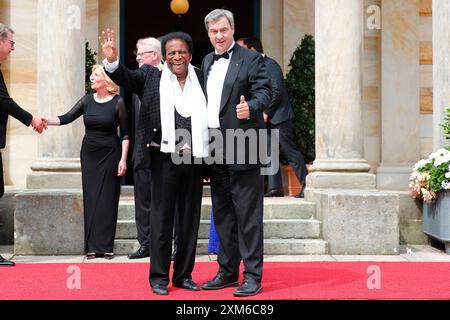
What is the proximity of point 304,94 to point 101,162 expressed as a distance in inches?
174

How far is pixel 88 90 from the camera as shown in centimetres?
1112

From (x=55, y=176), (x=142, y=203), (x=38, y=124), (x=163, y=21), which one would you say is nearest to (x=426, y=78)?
(x=142, y=203)

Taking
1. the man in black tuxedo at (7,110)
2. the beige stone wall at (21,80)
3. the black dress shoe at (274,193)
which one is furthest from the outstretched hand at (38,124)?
the black dress shoe at (274,193)

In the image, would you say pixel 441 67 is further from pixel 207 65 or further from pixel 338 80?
pixel 207 65

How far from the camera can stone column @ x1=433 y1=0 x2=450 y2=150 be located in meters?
9.30

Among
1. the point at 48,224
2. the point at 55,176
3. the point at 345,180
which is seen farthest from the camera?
the point at 345,180

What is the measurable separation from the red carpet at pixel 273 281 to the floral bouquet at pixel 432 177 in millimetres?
1222

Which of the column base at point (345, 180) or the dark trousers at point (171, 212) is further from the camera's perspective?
the column base at point (345, 180)

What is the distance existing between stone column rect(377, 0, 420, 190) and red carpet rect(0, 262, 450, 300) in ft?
14.1

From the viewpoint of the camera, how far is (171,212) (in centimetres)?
605

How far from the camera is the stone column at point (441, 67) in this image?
366 inches

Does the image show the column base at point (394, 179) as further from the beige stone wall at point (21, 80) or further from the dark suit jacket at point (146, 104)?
the dark suit jacket at point (146, 104)
